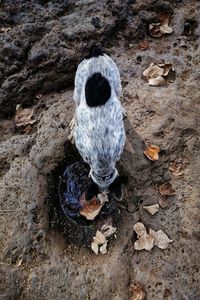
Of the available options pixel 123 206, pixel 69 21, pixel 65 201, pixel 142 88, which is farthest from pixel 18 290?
pixel 69 21

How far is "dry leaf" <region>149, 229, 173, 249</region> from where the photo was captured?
14.8 feet

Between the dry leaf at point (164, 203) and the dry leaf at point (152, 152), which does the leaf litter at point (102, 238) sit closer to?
the dry leaf at point (164, 203)

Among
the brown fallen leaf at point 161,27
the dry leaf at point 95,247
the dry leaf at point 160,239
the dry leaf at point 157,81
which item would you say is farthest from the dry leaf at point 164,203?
the brown fallen leaf at point 161,27

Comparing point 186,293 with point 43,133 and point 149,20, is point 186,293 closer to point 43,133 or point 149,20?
point 43,133

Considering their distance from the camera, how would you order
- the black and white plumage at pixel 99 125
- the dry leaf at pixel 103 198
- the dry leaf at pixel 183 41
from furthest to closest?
the dry leaf at pixel 183 41
the dry leaf at pixel 103 198
the black and white plumage at pixel 99 125

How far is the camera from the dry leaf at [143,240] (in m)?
4.54

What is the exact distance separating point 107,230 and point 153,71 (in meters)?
2.02

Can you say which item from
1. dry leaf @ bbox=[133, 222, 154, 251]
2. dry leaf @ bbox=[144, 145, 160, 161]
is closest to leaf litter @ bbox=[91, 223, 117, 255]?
dry leaf @ bbox=[133, 222, 154, 251]

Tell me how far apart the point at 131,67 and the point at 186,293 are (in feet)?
9.02

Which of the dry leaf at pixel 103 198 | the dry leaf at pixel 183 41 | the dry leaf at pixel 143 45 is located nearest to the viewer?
the dry leaf at pixel 103 198

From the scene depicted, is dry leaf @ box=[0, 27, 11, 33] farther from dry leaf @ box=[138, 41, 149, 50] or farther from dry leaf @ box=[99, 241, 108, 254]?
dry leaf @ box=[99, 241, 108, 254]

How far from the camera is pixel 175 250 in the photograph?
14.7ft

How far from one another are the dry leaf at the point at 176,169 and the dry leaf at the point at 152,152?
19 cm

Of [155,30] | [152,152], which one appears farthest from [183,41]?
[152,152]
